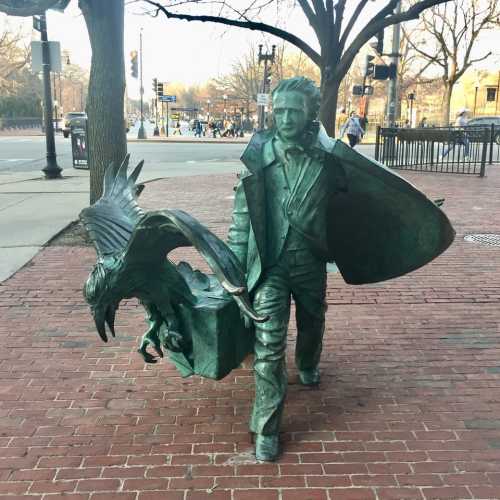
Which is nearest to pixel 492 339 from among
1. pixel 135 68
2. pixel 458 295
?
pixel 458 295

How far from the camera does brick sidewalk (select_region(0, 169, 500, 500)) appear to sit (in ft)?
9.78

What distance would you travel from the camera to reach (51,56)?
14.8m

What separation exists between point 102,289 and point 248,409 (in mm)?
1242

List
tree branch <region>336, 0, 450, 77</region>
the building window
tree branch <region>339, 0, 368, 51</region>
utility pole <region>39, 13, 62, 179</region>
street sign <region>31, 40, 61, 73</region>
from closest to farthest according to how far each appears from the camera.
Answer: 1. tree branch <region>336, 0, 450, 77</region>
2. tree branch <region>339, 0, 368, 51</region>
3. street sign <region>31, 40, 61, 73</region>
4. utility pole <region>39, 13, 62, 179</region>
5. the building window

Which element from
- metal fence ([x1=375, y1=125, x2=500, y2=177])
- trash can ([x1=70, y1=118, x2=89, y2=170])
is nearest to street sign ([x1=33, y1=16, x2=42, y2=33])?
trash can ([x1=70, y1=118, x2=89, y2=170])

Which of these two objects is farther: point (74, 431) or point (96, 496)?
point (74, 431)

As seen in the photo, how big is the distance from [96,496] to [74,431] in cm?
68

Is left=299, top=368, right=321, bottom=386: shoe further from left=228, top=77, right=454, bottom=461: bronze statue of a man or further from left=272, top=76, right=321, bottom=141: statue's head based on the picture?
left=272, top=76, right=321, bottom=141: statue's head

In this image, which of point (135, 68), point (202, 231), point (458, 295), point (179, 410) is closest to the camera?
point (202, 231)

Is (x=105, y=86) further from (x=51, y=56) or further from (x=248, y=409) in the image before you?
(x=51, y=56)

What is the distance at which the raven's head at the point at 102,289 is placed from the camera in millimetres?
3146

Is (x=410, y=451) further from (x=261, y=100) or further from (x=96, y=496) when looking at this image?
(x=261, y=100)

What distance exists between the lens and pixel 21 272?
277 inches

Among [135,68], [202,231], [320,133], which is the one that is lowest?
[202,231]
